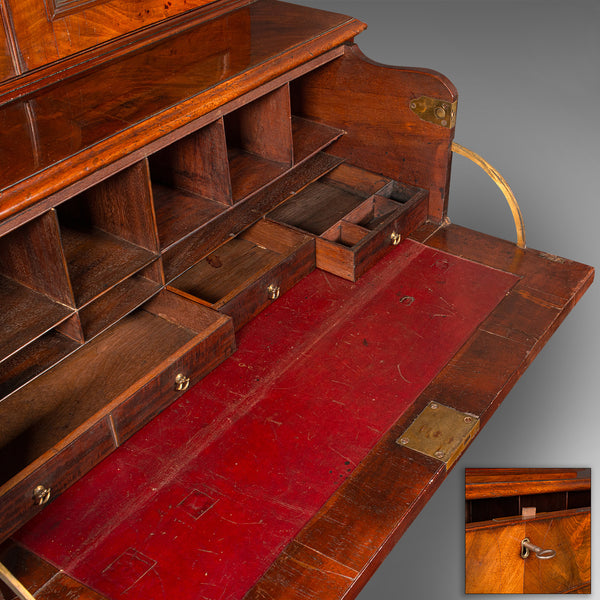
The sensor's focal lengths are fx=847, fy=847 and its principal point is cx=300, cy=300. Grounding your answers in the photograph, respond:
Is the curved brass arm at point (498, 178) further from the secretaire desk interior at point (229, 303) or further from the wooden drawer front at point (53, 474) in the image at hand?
the wooden drawer front at point (53, 474)

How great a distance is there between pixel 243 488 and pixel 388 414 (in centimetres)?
42

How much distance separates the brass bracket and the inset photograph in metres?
1.22

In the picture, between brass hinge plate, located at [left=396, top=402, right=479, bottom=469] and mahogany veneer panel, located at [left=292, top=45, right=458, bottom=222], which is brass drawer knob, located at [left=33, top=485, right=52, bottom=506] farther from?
mahogany veneer panel, located at [left=292, top=45, right=458, bottom=222]

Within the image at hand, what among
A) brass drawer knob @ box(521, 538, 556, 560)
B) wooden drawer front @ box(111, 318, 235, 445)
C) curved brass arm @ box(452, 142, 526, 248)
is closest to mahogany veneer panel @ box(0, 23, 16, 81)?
wooden drawer front @ box(111, 318, 235, 445)

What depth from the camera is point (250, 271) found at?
2.56 metres

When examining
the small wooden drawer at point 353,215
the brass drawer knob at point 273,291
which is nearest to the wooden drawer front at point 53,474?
the brass drawer knob at point 273,291

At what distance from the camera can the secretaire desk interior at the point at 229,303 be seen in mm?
1808

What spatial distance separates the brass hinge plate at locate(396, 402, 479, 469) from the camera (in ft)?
6.57

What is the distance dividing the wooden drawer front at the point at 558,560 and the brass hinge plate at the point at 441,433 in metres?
0.94

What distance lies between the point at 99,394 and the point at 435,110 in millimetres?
1353

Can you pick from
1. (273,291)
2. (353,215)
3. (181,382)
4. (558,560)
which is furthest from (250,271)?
(558,560)

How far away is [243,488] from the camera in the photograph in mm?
1908

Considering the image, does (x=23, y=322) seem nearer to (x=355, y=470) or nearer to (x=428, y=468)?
(x=355, y=470)

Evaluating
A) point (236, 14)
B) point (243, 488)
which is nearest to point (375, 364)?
point (243, 488)
